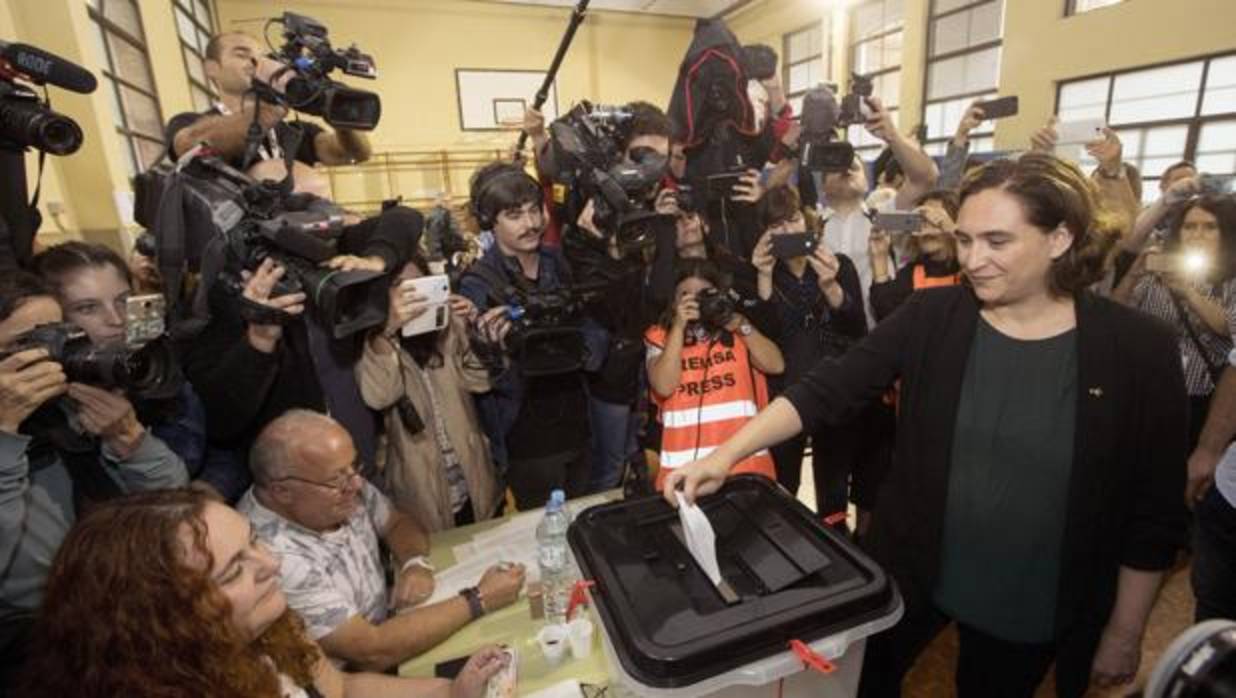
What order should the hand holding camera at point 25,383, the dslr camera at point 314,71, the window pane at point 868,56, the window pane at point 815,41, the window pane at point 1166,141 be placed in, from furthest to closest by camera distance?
the window pane at point 815,41, the window pane at point 868,56, the window pane at point 1166,141, the dslr camera at point 314,71, the hand holding camera at point 25,383

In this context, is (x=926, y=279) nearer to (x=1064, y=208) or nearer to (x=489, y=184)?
(x=1064, y=208)

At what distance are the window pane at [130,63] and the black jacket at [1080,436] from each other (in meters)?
6.36

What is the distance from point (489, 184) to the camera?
6.40ft

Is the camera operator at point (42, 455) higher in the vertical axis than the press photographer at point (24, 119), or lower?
lower

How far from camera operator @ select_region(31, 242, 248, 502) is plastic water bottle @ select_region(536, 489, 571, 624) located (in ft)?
2.80

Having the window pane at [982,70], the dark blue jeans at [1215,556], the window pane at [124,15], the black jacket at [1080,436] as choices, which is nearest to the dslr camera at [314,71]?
the black jacket at [1080,436]

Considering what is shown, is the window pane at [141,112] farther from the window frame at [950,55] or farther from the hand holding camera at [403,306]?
→ the window frame at [950,55]

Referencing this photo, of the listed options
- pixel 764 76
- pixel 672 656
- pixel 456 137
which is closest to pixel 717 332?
pixel 764 76

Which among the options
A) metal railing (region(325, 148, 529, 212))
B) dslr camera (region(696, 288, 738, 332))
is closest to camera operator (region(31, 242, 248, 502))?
dslr camera (region(696, 288, 738, 332))

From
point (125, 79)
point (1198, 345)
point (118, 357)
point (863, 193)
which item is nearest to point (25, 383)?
point (118, 357)

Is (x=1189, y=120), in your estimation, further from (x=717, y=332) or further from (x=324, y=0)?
(x=324, y=0)

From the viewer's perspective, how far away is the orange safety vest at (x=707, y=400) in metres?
2.12

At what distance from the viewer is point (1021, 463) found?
1.26 meters

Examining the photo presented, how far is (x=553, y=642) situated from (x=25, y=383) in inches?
42.9
